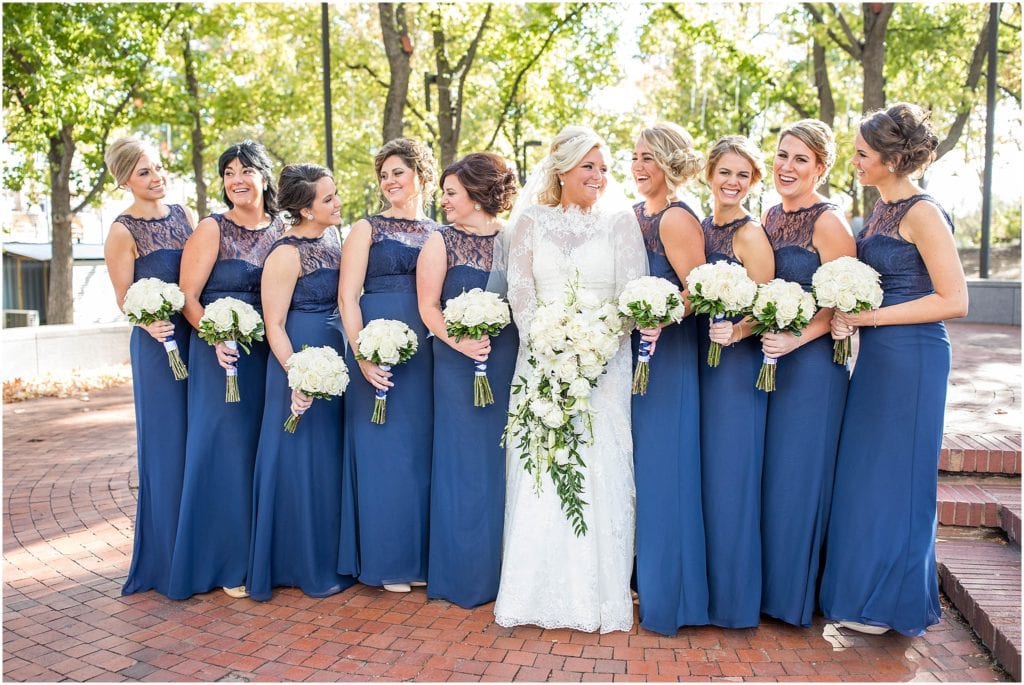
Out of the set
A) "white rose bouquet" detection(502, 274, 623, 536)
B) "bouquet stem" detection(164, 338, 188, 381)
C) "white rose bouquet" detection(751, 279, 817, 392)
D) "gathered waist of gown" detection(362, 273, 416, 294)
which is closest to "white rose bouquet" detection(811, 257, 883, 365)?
"white rose bouquet" detection(751, 279, 817, 392)

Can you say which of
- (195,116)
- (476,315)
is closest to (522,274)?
(476,315)

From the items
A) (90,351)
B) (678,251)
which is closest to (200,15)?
(90,351)

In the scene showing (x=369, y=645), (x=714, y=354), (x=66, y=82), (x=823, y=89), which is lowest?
(x=369, y=645)

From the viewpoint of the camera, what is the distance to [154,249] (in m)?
5.27

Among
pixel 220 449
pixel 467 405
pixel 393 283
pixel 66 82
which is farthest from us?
pixel 66 82

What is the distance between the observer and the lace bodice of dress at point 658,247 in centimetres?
473

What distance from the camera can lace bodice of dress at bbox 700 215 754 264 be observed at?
15.5 feet

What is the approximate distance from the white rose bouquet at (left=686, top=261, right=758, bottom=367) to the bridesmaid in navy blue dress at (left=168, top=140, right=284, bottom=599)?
8.81 feet

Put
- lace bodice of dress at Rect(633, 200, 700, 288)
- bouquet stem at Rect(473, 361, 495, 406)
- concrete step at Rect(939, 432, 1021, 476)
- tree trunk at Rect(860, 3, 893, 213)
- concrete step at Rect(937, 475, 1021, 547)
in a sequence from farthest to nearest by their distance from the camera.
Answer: tree trunk at Rect(860, 3, 893, 213) → concrete step at Rect(939, 432, 1021, 476) → concrete step at Rect(937, 475, 1021, 547) → bouquet stem at Rect(473, 361, 495, 406) → lace bodice of dress at Rect(633, 200, 700, 288)

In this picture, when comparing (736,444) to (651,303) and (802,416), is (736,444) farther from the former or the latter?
(651,303)

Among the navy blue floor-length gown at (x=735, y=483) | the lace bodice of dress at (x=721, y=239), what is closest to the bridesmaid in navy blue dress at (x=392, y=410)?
the lace bodice of dress at (x=721, y=239)

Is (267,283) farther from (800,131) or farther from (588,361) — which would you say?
(800,131)

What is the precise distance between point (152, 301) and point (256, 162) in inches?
41.3
